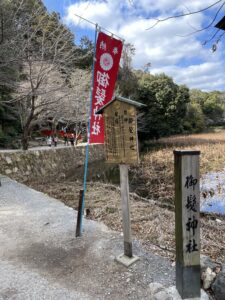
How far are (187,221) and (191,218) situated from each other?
0.05 m

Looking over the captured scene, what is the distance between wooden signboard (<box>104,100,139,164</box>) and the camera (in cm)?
288

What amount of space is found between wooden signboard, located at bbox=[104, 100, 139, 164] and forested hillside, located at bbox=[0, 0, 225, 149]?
3.30 m

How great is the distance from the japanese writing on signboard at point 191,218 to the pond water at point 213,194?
12.7 ft

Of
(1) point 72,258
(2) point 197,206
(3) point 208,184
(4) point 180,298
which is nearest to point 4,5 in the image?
(1) point 72,258

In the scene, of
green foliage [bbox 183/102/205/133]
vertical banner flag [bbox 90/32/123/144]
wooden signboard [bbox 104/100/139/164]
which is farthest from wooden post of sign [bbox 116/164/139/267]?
green foliage [bbox 183/102/205/133]

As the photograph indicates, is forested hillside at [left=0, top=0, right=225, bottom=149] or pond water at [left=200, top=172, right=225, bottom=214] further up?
forested hillside at [left=0, top=0, right=225, bottom=149]

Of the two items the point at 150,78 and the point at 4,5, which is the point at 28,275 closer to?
the point at 4,5

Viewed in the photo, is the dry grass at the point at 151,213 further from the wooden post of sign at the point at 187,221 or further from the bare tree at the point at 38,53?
the bare tree at the point at 38,53

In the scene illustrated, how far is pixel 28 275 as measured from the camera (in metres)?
2.86

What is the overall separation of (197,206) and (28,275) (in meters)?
1.97

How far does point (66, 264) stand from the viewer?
10.1ft

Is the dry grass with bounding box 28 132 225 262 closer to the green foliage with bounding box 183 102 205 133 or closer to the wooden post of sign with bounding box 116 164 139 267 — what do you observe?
the wooden post of sign with bounding box 116 164 139 267

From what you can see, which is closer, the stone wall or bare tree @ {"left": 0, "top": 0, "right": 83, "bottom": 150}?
bare tree @ {"left": 0, "top": 0, "right": 83, "bottom": 150}

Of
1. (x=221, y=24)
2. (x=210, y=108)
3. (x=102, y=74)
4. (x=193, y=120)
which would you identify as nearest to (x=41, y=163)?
(x=102, y=74)
